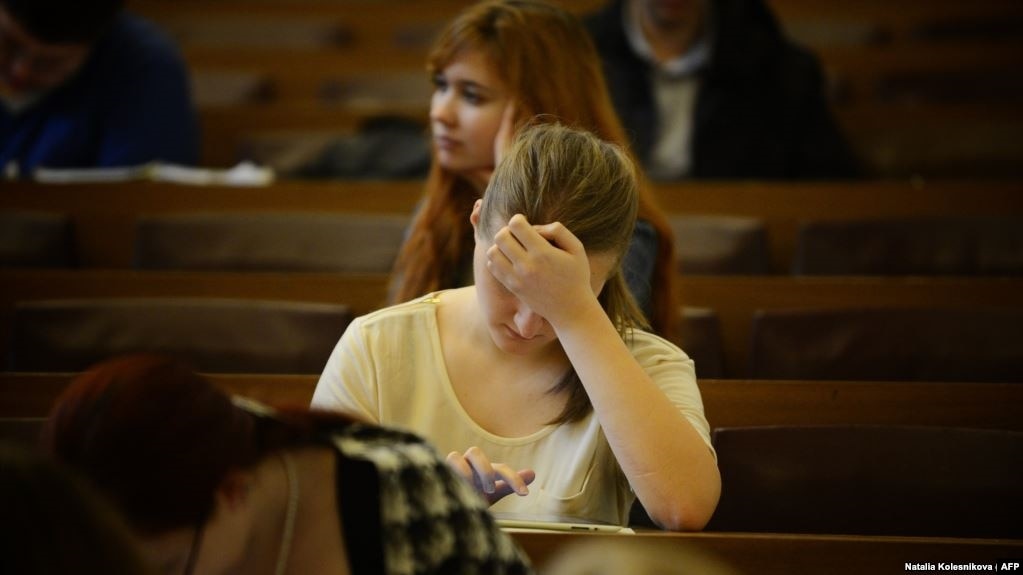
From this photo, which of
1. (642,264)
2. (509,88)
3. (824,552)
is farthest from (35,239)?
(824,552)

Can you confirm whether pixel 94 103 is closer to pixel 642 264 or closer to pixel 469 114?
pixel 469 114

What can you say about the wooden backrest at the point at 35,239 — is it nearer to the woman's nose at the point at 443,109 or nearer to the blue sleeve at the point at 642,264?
the woman's nose at the point at 443,109

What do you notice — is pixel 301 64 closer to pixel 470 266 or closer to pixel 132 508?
pixel 470 266

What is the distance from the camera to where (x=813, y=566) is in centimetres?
114

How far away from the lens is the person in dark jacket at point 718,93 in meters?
2.99

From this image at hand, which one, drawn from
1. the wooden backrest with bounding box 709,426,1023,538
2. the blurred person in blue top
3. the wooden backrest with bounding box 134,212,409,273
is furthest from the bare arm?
the blurred person in blue top

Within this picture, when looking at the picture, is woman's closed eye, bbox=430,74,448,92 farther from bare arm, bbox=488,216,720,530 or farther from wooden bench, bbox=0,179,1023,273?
bare arm, bbox=488,216,720,530

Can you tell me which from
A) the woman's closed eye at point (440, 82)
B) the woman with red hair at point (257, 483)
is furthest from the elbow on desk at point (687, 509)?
the woman's closed eye at point (440, 82)

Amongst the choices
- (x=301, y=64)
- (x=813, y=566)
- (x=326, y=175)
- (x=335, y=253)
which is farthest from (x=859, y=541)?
(x=301, y=64)

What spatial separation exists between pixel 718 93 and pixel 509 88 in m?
1.28

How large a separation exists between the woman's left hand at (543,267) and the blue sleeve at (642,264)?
45 cm

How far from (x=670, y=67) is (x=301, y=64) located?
1441 millimetres

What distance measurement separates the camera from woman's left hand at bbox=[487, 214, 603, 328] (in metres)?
Answer: 1.16

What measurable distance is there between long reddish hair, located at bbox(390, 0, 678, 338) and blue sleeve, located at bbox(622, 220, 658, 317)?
0.08m
